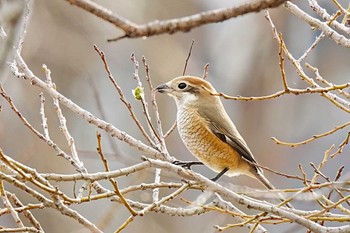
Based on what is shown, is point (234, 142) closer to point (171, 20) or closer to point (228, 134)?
point (228, 134)

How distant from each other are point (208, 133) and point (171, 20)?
1891 mm

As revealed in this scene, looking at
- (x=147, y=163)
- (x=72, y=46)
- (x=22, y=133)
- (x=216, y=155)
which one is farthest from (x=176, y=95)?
(x=72, y=46)

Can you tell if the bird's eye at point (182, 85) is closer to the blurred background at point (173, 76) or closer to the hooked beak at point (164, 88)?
the hooked beak at point (164, 88)

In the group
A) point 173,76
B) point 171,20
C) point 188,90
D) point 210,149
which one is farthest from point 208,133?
point 173,76

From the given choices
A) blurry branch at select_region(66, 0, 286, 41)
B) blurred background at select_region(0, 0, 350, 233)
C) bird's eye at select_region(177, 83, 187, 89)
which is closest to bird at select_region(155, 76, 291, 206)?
bird's eye at select_region(177, 83, 187, 89)

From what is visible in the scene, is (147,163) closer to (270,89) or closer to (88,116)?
(88,116)

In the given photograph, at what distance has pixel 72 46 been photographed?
755 cm

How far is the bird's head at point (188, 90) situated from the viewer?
3.08 m

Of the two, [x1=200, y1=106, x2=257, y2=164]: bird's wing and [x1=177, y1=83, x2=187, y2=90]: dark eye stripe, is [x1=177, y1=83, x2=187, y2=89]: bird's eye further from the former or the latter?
[x1=200, y1=106, x2=257, y2=164]: bird's wing

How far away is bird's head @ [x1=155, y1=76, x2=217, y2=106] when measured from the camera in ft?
10.1

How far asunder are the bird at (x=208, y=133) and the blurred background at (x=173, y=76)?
3.84m

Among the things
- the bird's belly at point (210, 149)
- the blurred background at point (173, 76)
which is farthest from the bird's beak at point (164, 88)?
the blurred background at point (173, 76)

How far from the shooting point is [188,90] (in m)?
3.10

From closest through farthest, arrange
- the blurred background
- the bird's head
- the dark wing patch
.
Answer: the dark wing patch, the bird's head, the blurred background
